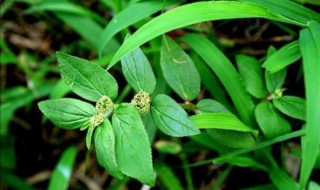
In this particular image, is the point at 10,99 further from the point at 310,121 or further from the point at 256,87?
the point at 310,121

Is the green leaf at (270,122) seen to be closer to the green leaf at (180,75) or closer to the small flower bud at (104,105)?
the green leaf at (180,75)

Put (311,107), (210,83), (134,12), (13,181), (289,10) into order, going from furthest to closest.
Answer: (13,181), (210,83), (134,12), (289,10), (311,107)

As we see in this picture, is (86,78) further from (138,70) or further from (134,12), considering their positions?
(134,12)

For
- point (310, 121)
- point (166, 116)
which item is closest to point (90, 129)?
point (166, 116)

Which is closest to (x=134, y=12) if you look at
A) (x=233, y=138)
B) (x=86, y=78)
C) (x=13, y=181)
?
(x=86, y=78)

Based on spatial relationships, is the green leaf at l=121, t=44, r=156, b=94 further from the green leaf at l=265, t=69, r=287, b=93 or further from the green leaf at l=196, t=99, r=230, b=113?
the green leaf at l=265, t=69, r=287, b=93

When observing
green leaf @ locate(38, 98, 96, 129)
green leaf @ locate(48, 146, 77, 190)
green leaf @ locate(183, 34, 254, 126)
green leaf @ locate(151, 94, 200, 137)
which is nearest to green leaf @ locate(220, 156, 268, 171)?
green leaf @ locate(183, 34, 254, 126)
